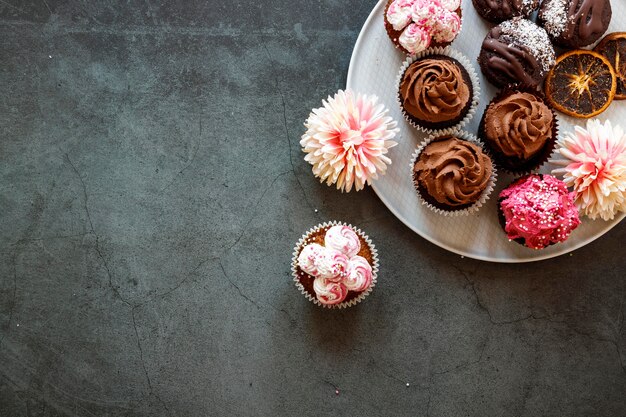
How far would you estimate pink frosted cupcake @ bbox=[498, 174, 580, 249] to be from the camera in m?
2.26

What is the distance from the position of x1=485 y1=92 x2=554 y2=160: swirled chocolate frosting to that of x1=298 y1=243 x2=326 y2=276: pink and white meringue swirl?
0.86 m

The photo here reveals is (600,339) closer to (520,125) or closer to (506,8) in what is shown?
(520,125)

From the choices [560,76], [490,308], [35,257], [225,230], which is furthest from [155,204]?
[560,76]

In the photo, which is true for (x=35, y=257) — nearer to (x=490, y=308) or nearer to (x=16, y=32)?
(x=16, y=32)

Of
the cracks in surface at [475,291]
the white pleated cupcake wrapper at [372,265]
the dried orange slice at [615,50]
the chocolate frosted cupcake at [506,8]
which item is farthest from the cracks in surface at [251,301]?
the dried orange slice at [615,50]

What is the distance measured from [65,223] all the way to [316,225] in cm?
122

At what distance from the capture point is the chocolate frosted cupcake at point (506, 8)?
2396 millimetres

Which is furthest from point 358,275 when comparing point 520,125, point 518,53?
point 518,53

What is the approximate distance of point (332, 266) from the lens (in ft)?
7.43

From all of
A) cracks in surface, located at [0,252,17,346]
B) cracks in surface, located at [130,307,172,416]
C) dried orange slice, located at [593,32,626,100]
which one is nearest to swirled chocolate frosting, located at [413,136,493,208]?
dried orange slice, located at [593,32,626,100]

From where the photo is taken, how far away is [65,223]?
8.89 ft

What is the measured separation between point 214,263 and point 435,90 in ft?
4.25

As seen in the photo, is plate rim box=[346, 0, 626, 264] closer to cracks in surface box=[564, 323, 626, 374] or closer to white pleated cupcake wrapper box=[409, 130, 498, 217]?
white pleated cupcake wrapper box=[409, 130, 498, 217]

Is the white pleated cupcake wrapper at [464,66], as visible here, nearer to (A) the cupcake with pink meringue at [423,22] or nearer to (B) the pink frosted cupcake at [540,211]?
(A) the cupcake with pink meringue at [423,22]
